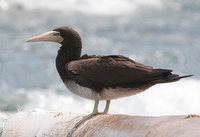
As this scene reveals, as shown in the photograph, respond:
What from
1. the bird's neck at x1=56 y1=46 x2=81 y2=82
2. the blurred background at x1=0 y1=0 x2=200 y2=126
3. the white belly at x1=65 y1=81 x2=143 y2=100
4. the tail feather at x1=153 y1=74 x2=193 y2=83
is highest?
the tail feather at x1=153 y1=74 x2=193 y2=83

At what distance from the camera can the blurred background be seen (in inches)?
881

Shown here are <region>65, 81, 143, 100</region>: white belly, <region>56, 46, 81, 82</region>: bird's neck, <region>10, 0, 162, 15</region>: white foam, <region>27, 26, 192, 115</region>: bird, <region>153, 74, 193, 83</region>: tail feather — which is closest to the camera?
<region>153, 74, 193, 83</region>: tail feather

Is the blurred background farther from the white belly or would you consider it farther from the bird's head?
the white belly

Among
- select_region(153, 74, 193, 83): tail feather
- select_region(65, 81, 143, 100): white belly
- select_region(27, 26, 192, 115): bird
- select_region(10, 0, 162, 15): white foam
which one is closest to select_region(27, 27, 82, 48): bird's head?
select_region(27, 26, 192, 115): bird

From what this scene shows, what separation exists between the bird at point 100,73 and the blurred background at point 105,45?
9.64 metres

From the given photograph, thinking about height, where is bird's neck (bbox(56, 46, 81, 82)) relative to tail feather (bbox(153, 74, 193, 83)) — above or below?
below

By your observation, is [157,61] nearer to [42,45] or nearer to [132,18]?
[42,45]

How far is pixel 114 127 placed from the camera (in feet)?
23.4

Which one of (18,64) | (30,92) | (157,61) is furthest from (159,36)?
(30,92)

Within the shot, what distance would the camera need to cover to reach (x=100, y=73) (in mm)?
7758

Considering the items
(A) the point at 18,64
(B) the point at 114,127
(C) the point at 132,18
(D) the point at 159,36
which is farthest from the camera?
(C) the point at 132,18

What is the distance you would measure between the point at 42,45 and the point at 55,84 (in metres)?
4.63

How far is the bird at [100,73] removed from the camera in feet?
24.4

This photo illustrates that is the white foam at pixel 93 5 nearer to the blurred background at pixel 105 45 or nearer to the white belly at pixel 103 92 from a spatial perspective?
the blurred background at pixel 105 45
